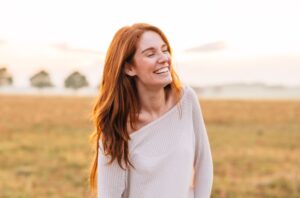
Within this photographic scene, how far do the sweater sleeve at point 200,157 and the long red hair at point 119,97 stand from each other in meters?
0.13

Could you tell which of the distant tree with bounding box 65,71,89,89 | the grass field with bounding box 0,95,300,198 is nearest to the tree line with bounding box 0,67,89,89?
the distant tree with bounding box 65,71,89,89

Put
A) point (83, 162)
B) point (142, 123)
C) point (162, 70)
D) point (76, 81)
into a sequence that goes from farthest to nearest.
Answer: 1. point (76, 81)
2. point (83, 162)
3. point (142, 123)
4. point (162, 70)

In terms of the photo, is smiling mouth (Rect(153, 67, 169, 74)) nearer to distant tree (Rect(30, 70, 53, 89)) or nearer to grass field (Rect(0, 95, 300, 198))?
grass field (Rect(0, 95, 300, 198))

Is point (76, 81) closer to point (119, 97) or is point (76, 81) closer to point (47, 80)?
point (47, 80)

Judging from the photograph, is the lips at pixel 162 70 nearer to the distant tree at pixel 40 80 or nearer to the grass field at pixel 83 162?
the grass field at pixel 83 162

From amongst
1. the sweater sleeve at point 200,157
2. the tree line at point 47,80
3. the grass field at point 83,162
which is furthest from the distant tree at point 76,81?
Result: the sweater sleeve at point 200,157

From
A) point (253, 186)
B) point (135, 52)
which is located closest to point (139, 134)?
point (135, 52)

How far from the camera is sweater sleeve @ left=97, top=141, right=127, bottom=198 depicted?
2.73 metres

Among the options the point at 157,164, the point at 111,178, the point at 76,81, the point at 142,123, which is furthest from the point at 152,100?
the point at 76,81

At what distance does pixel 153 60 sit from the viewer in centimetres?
268

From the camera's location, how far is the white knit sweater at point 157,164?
8.93ft

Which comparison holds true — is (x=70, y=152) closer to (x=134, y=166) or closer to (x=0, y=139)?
(x=0, y=139)

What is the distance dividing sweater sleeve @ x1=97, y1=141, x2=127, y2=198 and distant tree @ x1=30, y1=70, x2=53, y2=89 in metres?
67.7

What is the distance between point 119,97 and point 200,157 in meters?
0.48
